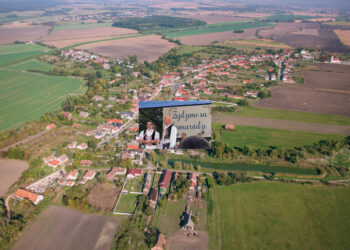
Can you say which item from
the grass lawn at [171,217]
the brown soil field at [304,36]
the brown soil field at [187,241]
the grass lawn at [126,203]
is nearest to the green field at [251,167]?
the grass lawn at [171,217]

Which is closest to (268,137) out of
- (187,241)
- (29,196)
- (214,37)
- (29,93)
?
(187,241)

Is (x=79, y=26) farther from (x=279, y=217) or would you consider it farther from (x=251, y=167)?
(x=279, y=217)

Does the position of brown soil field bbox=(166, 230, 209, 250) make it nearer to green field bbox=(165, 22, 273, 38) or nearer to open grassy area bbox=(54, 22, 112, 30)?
green field bbox=(165, 22, 273, 38)

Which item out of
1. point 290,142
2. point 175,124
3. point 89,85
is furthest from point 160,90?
point 175,124

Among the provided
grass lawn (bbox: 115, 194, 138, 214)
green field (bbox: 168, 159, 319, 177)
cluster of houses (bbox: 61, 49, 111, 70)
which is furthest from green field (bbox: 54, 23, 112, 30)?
grass lawn (bbox: 115, 194, 138, 214)

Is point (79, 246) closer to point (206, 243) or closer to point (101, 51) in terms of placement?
point (206, 243)

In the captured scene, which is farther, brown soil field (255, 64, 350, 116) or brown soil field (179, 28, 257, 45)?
brown soil field (179, 28, 257, 45)
